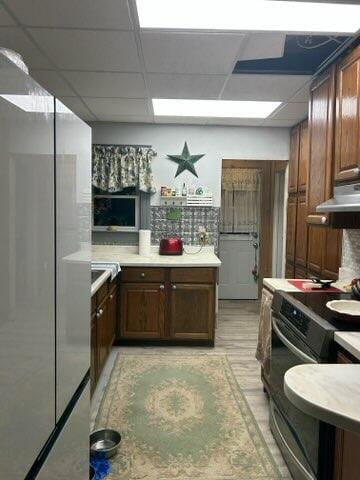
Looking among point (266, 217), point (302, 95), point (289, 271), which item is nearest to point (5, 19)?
point (302, 95)

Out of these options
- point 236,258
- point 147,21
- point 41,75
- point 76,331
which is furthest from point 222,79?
point 236,258

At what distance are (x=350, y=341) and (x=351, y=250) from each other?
1456mm

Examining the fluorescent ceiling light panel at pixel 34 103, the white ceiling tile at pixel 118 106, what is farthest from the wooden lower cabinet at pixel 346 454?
the white ceiling tile at pixel 118 106

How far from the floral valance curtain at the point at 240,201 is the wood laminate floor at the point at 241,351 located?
115cm

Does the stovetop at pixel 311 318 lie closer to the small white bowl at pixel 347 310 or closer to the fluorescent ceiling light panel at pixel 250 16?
the small white bowl at pixel 347 310

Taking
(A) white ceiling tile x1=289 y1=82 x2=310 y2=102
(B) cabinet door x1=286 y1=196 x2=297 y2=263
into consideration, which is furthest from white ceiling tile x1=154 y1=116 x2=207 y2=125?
(B) cabinet door x1=286 y1=196 x2=297 y2=263

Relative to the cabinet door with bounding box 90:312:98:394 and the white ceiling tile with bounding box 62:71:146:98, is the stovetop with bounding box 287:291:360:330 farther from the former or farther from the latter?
the white ceiling tile with bounding box 62:71:146:98

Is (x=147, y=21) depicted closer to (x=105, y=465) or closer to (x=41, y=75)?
(x=41, y=75)

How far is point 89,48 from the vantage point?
7.47 ft

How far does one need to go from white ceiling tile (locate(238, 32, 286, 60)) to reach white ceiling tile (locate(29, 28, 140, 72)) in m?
0.67

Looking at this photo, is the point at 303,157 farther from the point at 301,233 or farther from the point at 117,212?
the point at 117,212

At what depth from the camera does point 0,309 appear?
80cm

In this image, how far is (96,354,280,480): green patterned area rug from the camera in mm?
1951

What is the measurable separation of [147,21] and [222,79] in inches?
36.6
